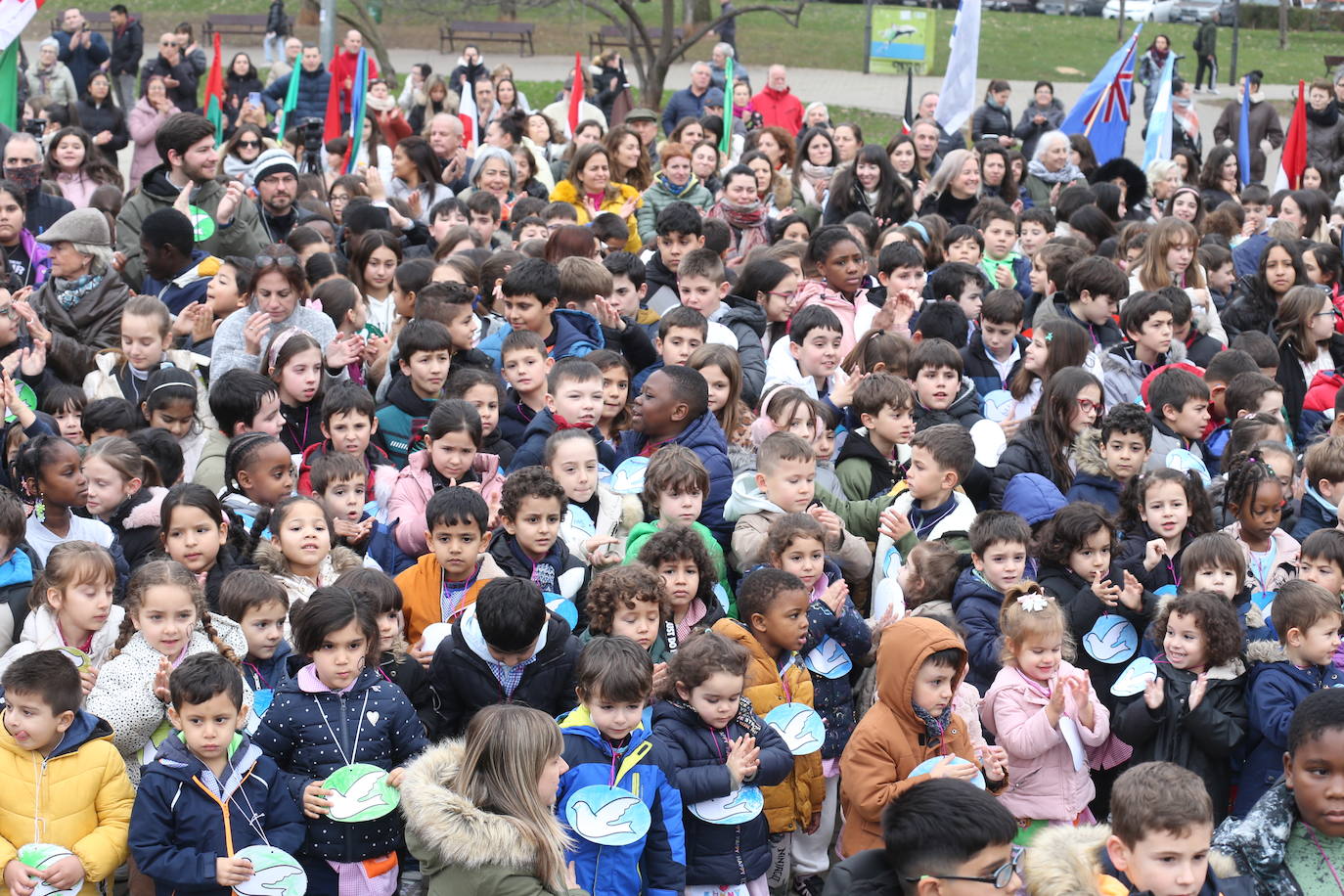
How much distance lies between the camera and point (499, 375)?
800 cm

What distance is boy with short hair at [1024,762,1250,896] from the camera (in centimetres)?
391

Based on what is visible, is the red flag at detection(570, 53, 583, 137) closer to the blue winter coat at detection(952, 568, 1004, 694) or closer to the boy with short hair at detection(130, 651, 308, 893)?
the blue winter coat at detection(952, 568, 1004, 694)

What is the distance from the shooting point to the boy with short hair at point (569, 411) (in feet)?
22.6

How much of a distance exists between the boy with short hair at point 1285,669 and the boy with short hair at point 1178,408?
2247mm

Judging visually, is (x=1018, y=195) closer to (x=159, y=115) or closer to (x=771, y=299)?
(x=771, y=299)

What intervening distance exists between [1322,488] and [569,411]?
345cm

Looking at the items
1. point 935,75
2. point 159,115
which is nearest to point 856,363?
point 159,115

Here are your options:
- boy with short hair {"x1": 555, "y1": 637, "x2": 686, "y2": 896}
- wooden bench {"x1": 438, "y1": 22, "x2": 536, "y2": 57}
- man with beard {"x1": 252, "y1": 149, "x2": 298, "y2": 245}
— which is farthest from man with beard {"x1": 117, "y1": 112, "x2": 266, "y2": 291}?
wooden bench {"x1": 438, "y1": 22, "x2": 536, "y2": 57}

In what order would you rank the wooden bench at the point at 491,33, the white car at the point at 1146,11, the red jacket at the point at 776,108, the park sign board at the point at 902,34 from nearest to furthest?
the red jacket at the point at 776,108 < the park sign board at the point at 902,34 < the wooden bench at the point at 491,33 < the white car at the point at 1146,11

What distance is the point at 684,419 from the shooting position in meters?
6.95

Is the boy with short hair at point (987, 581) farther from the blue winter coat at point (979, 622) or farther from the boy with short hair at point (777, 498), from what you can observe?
the boy with short hair at point (777, 498)

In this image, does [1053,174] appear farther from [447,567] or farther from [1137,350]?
[447,567]

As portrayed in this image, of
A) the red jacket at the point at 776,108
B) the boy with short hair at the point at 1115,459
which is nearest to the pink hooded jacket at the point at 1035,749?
the boy with short hair at the point at 1115,459

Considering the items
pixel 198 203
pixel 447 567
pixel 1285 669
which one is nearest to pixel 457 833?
pixel 447 567
